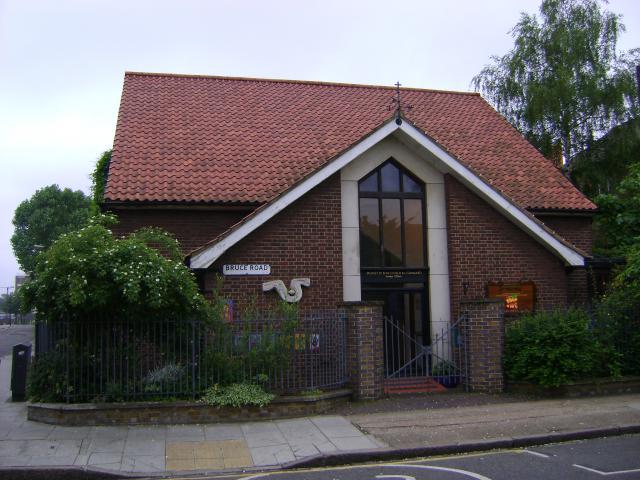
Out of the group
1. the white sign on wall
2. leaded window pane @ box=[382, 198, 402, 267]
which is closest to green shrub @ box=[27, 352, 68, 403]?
the white sign on wall

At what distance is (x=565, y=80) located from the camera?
24219 mm

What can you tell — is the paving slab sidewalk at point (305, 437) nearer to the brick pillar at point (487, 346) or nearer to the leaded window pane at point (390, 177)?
the brick pillar at point (487, 346)

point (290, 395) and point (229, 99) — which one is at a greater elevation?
point (229, 99)

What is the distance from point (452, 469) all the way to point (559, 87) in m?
19.7

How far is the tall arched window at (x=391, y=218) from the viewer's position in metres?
14.6

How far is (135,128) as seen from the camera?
1658 cm

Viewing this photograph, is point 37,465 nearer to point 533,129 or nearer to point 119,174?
point 119,174

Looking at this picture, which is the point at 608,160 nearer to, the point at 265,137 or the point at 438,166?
the point at 438,166

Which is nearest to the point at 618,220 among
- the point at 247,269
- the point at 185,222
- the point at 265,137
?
the point at 265,137

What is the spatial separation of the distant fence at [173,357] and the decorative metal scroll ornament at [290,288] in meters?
1.72

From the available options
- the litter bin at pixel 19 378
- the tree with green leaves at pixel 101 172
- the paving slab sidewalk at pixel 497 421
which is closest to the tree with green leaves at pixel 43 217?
the tree with green leaves at pixel 101 172

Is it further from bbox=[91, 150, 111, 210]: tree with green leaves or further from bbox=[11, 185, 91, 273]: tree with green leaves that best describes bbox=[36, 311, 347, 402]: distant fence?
bbox=[11, 185, 91, 273]: tree with green leaves

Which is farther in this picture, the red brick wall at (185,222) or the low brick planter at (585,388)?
the red brick wall at (185,222)

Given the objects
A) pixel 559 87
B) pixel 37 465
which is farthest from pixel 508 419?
pixel 559 87
